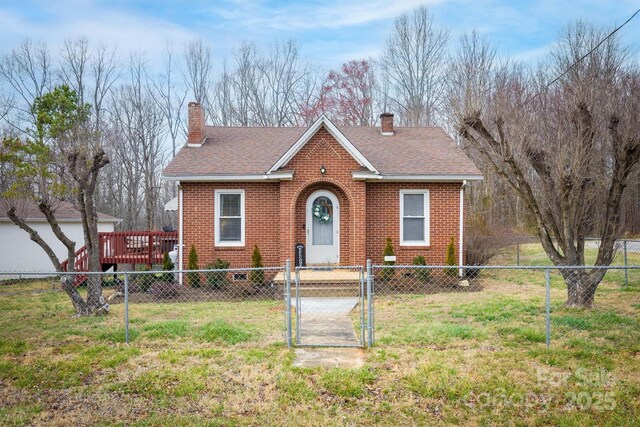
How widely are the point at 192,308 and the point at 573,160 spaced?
337 inches

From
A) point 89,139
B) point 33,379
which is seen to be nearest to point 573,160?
point 33,379

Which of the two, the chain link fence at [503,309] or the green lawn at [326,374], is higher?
the chain link fence at [503,309]

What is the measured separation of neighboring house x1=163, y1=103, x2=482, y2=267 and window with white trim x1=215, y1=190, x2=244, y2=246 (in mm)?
30

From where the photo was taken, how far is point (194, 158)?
15578mm

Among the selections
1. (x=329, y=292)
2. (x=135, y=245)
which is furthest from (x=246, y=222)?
(x=135, y=245)

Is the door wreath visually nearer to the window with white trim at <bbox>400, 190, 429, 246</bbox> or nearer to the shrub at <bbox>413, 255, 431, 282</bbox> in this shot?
the window with white trim at <bbox>400, 190, 429, 246</bbox>

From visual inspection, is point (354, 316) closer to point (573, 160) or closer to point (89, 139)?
point (573, 160)

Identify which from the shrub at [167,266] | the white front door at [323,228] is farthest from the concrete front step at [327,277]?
the shrub at [167,266]

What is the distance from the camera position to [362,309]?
7.61 metres

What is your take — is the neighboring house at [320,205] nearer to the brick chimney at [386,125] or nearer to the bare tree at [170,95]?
the brick chimney at [386,125]

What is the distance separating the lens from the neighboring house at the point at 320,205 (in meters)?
14.4

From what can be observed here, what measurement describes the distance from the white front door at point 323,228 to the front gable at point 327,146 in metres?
1.35

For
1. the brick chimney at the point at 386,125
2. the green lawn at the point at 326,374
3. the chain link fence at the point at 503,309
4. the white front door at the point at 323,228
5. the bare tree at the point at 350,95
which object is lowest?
the green lawn at the point at 326,374

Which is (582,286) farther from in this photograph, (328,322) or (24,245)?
(24,245)
